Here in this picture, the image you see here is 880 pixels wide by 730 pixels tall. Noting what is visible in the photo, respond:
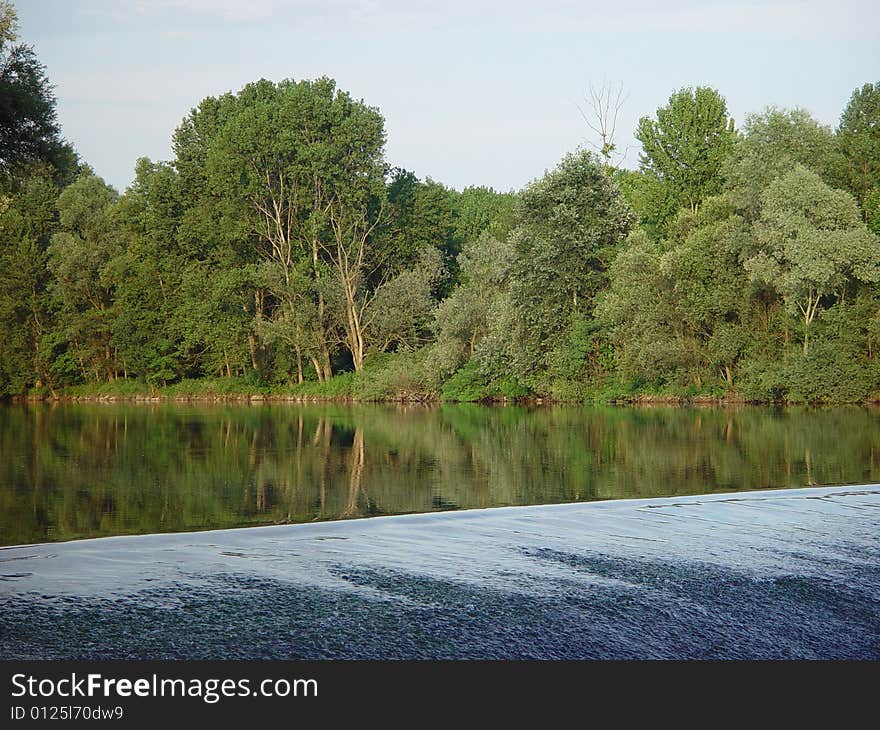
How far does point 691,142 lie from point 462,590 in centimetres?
6154

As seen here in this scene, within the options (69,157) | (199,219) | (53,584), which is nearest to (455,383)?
(199,219)

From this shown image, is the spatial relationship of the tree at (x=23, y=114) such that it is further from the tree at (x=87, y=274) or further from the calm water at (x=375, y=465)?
the tree at (x=87, y=274)

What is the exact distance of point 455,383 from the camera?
58.4 meters

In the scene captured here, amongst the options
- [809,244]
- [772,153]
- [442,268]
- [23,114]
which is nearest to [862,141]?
[772,153]

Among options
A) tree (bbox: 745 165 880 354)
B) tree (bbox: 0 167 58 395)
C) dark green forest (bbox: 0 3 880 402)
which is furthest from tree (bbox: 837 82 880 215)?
tree (bbox: 0 167 58 395)

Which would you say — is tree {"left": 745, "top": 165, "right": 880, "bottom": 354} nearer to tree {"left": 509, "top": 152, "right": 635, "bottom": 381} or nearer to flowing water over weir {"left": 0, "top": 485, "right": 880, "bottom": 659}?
tree {"left": 509, "top": 152, "right": 635, "bottom": 381}

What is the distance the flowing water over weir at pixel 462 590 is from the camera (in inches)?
303

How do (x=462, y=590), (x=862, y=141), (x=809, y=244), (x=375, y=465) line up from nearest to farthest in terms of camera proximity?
(x=462, y=590), (x=375, y=465), (x=809, y=244), (x=862, y=141)

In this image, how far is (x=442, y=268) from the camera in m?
67.2

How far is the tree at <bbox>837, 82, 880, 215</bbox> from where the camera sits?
56219 millimetres

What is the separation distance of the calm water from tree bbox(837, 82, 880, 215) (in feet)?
69.3

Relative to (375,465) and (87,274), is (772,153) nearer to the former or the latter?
(375,465)

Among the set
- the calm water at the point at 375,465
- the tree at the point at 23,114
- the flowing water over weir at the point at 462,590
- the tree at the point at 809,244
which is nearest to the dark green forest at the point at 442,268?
the tree at the point at 809,244

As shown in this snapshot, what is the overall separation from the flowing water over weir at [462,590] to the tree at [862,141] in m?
46.8
